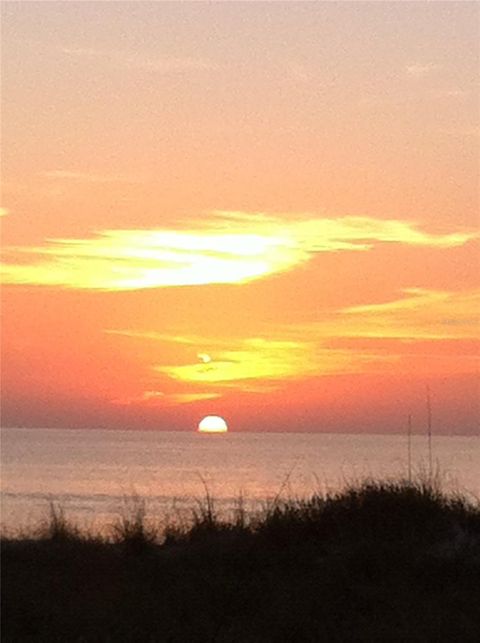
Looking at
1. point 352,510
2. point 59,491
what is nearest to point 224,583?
point 352,510

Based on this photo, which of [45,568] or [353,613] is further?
[45,568]

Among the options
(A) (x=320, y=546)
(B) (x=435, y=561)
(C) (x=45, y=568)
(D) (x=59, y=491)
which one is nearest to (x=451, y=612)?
(B) (x=435, y=561)

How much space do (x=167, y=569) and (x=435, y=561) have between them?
2.53 meters

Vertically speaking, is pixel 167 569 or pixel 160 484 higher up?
pixel 160 484

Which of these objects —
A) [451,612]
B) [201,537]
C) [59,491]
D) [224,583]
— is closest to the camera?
[451,612]

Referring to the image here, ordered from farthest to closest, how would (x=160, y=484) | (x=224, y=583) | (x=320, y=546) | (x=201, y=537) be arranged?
(x=160, y=484)
(x=201, y=537)
(x=320, y=546)
(x=224, y=583)

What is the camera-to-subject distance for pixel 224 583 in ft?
38.8

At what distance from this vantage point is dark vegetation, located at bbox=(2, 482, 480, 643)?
1036 centimetres

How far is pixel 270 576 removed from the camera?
12.2m

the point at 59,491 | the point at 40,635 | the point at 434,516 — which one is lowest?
the point at 40,635

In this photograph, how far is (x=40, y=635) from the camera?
10180 mm

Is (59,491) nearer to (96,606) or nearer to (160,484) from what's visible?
(160,484)

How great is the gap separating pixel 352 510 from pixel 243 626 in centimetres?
403

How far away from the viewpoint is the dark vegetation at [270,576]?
34.0 ft
